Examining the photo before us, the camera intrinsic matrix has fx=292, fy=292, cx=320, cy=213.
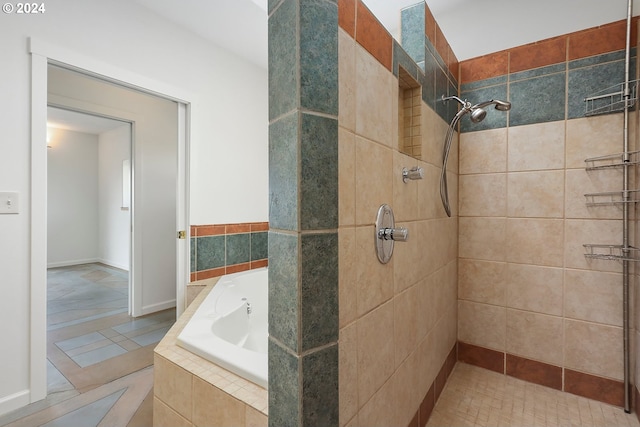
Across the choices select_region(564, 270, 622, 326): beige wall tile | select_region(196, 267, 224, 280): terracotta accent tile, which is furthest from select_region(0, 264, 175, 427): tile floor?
select_region(564, 270, 622, 326): beige wall tile

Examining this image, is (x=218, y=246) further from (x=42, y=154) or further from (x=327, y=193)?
(x=327, y=193)

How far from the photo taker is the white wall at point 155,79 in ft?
5.00

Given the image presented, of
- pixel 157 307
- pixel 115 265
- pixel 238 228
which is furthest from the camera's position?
pixel 115 265

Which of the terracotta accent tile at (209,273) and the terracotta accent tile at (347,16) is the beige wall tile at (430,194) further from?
the terracotta accent tile at (209,273)

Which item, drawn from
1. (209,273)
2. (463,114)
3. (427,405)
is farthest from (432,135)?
(209,273)

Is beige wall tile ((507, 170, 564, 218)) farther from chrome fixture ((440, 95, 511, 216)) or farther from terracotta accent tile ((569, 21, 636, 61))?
terracotta accent tile ((569, 21, 636, 61))

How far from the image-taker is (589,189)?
5.04 ft

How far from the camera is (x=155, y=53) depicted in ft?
6.81

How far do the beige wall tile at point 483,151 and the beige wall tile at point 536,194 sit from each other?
12cm

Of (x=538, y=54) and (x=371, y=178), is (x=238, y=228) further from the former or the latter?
(x=538, y=54)

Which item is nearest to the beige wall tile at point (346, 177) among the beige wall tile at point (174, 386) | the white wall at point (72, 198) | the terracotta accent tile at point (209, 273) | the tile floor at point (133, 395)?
the beige wall tile at point (174, 386)

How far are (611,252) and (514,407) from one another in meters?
0.93

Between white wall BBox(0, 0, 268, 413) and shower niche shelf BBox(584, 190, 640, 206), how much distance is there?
2.38 metres

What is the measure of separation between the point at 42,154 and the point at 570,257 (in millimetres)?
2970
